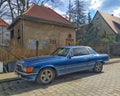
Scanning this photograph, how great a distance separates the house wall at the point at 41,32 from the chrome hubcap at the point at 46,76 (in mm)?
10004

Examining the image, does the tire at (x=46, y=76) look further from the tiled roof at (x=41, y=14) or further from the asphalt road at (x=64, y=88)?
the tiled roof at (x=41, y=14)

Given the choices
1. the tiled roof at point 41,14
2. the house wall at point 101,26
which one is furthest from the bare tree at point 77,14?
the tiled roof at point 41,14

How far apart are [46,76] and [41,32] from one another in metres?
12.1

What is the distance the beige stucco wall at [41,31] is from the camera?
18.2 m

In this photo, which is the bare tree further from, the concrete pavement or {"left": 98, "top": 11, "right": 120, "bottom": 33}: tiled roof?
the concrete pavement

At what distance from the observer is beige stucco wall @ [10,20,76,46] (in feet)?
59.9

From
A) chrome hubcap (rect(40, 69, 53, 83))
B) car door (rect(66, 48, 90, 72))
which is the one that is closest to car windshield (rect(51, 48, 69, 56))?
car door (rect(66, 48, 90, 72))

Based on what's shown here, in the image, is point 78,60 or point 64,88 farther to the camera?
point 78,60

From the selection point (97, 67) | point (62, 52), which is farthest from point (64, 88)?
point (97, 67)

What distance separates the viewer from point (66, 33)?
856 inches

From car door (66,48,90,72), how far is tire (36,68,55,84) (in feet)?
2.93

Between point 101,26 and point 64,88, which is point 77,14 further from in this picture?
point 64,88

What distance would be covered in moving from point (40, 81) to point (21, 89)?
841 millimetres

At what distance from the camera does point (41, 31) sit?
63.4ft
